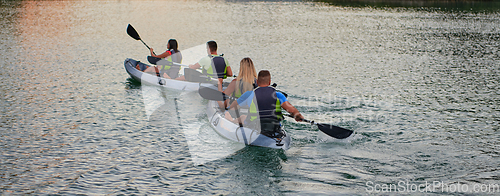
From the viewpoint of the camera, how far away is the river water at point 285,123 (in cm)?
766

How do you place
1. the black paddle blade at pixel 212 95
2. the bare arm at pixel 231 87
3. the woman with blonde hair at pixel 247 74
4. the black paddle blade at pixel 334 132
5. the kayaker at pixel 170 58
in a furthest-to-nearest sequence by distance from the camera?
the kayaker at pixel 170 58 → the black paddle blade at pixel 212 95 → the bare arm at pixel 231 87 → the woman with blonde hair at pixel 247 74 → the black paddle blade at pixel 334 132

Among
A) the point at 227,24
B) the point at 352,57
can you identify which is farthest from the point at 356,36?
the point at 227,24

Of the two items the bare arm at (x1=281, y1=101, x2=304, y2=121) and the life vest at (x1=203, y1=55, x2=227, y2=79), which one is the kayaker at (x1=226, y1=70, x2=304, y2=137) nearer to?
the bare arm at (x1=281, y1=101, x2=304, y2=121)

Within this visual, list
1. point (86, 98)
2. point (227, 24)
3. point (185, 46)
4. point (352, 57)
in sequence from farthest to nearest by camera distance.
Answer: point (227, 24) → point (185, 46) → point (352, 57) → point (86, 98)

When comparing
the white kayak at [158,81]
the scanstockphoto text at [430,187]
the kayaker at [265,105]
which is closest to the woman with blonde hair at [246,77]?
the kayaker at [265,105]

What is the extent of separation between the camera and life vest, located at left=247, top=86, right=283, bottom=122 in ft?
27.7

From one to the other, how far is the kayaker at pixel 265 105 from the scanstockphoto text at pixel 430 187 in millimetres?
2303

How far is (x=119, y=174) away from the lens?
7996 mm

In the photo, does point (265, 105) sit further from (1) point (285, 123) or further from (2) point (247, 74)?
(1) point (285, 123)

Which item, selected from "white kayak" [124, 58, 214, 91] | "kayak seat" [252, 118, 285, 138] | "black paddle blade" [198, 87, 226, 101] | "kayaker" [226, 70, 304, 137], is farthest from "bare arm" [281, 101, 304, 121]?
"white kayak" [124, 58, 214, 91]

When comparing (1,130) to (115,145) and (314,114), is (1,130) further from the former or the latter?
(314,114)

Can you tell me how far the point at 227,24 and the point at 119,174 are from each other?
1283 inches

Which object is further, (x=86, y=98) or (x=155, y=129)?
(x=86, y=98)

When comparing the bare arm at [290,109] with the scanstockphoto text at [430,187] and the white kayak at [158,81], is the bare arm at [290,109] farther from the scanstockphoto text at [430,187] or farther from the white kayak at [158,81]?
the white kayak at [158,81]
